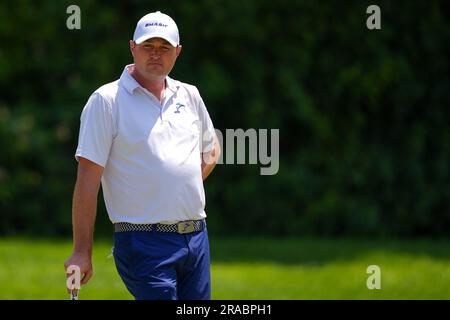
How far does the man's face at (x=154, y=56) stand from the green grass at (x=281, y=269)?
426 cm

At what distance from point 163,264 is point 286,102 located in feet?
30.7

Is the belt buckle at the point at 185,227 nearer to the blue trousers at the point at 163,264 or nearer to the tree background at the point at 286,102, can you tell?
the blue trousers at the point at 163,264

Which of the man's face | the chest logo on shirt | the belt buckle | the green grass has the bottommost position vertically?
the green grass

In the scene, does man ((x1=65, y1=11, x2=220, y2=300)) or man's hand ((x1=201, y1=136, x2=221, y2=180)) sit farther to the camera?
man's hand ((x1=201, y1=136, x2=221, y2=180))

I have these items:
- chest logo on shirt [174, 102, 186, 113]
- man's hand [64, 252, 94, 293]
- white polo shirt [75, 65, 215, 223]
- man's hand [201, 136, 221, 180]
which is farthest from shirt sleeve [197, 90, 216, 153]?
man's hand [64, 252, 94, 293]

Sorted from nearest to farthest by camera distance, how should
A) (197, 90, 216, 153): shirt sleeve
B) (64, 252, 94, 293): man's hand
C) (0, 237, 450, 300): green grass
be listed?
(64, 252, 94, 293): man's hand
(197, 90, 216, 153): shirt sleeve
(0, 237, 450, 300): green grass

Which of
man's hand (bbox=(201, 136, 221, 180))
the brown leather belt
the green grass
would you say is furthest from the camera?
the green grass

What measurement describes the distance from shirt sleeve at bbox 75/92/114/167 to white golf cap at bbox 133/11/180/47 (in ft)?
1.36

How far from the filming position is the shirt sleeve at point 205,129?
543cm

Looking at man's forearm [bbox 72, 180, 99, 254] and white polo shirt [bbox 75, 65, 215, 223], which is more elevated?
white polo shirt [bbox 75, 65, 215, 223]

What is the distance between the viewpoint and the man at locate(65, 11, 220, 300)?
4.89m

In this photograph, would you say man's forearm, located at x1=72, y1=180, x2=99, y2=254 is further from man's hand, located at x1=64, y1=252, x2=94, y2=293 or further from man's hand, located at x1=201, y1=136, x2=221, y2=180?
man's hand, located at x1=201, y1=136, x2=221, y2=180

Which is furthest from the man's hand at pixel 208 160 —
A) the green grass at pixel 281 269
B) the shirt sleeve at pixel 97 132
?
the green grass at pixel 281 269
